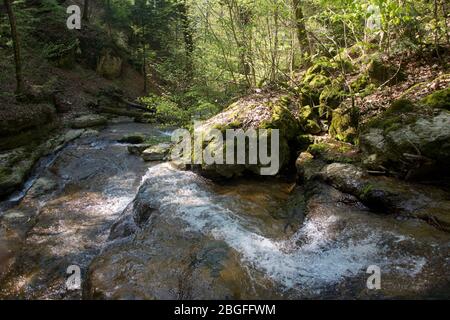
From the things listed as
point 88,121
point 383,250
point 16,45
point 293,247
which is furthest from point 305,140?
point 16,45

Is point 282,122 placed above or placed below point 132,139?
above

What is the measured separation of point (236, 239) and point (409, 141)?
3.48m

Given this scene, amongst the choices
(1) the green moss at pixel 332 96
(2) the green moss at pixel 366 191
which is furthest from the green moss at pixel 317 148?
(2) the green moss at pixel 366 191

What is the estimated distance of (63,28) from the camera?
70.4 ft

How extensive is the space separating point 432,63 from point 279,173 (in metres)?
4.45

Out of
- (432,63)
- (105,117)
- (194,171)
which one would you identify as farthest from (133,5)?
(432,63)

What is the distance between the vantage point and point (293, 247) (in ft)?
16.8

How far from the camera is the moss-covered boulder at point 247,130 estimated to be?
806 centimetres

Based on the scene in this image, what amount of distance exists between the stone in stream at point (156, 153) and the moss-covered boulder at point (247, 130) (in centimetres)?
226

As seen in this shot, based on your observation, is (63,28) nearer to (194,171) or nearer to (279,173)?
(194,171)

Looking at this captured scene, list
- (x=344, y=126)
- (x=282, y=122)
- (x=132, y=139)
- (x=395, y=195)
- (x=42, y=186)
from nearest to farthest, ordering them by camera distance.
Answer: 1. (x=395, y=195)
2. (x=344, y=126)
3. (x=282, y=122)
4. (x=42, y=186)
5. (x=132, y=139)

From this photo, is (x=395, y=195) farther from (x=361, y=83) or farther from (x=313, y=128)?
(x=361, y=83)

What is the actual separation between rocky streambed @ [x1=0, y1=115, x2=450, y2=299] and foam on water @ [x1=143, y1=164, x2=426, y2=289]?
17mm
